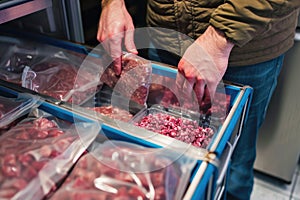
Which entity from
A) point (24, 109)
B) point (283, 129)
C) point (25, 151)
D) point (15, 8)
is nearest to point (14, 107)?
point (24, 109)

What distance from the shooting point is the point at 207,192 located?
56cm

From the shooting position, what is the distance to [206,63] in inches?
29.8

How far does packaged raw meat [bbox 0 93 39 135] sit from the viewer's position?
0.72m

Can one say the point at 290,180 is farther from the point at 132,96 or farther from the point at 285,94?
the point at 132,96

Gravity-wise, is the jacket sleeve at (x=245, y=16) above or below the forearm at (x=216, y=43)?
above

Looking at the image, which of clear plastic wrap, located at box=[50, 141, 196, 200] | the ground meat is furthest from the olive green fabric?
clear plastic wrap, located at box=[50, 141, 196, 200]

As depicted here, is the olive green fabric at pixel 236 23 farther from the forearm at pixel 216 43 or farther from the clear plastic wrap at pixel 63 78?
the clear plastic wrap at pixel 63 78

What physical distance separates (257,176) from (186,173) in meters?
1.08

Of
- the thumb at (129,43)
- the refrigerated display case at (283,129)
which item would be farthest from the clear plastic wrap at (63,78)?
the refrigerated display case at (283,129)

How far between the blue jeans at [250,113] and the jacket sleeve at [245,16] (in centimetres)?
21

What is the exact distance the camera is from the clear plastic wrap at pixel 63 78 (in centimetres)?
95

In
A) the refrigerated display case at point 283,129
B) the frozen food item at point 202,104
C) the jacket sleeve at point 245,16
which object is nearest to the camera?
the jacket sleeve at point 245,16

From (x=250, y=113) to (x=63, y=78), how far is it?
0.65 meters

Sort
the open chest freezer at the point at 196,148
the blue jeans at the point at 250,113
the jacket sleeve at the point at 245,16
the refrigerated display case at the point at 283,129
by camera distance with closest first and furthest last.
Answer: the open chest freezer at the point at 196,148 → the jacket sleeve at the point at 245,16 → the blue jeans at the point at 250,113 → the refrigerated display case at the point at 283,129
